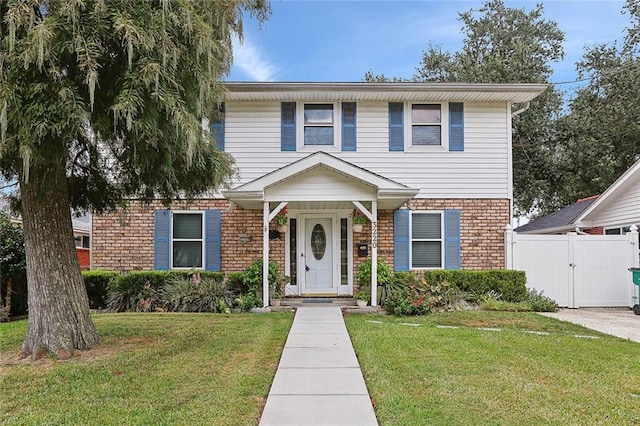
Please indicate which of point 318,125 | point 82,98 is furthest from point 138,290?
point 82,98

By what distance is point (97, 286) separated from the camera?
11.4 m

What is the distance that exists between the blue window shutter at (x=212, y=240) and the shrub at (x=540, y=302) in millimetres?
7543

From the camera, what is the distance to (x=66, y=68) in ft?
16.4

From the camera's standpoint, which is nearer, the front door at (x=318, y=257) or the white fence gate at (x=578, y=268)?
the white fence gate at (x=578, y=268)

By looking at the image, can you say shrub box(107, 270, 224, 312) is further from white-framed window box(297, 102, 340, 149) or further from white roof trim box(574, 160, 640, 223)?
white roof trim box(574, 160, 640, 223)

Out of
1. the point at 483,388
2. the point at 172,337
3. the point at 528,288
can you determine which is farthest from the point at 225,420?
the point at 528,288

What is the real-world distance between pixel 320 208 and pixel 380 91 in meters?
3.27

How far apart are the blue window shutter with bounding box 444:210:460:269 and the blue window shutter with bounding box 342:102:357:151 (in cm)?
306

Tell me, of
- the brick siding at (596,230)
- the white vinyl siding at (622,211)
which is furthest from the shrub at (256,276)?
the brick siding at (596,230)

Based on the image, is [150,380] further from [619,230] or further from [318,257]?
[619,230]

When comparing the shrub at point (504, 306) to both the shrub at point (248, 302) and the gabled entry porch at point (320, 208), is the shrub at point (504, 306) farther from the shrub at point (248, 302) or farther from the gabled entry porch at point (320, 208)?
the shrub at point (248, 302)

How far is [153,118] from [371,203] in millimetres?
6555

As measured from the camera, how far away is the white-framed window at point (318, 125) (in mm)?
12102

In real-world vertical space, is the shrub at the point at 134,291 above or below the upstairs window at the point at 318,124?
below
